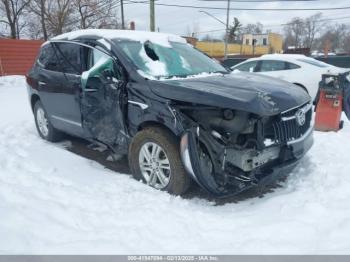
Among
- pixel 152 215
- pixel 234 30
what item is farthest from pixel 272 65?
pixel 234 30

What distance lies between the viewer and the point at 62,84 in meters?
5.12

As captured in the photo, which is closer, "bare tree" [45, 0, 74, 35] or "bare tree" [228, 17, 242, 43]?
"bare tree" [45, 0, 74, 35]

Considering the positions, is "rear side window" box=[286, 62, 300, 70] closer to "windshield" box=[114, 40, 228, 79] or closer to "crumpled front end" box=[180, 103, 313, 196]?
"windshield" box=[114, 40, 228, 79]

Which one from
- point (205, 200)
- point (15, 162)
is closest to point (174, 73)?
point (205, 200)

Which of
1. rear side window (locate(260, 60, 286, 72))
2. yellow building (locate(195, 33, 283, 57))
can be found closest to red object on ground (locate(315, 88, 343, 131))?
rear side window (locate(260, 60, 286, 72))

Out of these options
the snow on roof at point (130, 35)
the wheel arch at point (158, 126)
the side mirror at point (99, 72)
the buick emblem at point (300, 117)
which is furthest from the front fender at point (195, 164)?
the snow on roof at point (130, 35)

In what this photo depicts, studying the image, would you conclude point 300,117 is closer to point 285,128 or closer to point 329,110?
point 285,128

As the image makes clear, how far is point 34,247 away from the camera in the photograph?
261 centimetres

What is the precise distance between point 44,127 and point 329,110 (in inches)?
205

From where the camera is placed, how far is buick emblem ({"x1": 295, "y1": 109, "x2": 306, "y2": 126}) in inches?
152

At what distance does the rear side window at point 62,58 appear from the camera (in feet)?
16.3

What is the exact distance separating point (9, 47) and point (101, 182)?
15399mm

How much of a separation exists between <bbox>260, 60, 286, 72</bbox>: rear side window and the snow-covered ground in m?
5.73

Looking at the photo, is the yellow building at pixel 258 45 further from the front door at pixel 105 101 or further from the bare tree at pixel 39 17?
the front door at pixel 105 101
